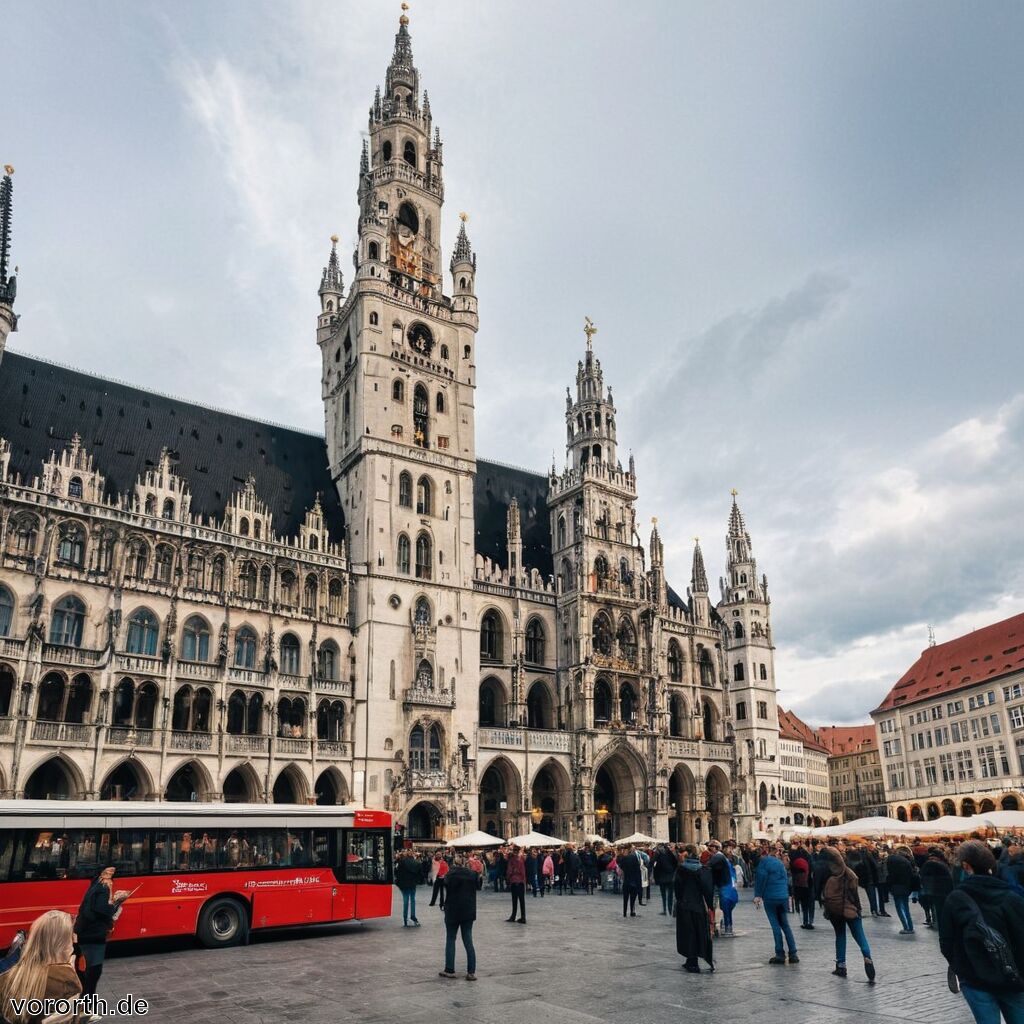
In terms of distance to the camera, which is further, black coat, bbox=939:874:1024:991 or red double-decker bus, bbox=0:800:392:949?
red double-decker bus, bbox=0:800:392:949

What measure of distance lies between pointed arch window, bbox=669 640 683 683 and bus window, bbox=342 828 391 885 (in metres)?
44.5

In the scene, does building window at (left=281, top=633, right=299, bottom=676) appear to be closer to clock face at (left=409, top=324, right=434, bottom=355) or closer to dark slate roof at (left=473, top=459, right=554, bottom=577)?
dark slate roof at (left=473, top=459, right=554, bottom=577)

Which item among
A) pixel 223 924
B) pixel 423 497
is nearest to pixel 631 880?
pixel 223 924

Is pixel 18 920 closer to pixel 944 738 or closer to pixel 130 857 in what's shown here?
pixel 130 857

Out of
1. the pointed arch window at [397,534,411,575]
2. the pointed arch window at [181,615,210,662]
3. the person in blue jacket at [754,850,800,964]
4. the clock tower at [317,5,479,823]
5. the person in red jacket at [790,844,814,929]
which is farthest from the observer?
the pointed arch window at [397,534,411,575]

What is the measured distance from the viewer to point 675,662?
64.9 meters

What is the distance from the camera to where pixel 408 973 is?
602 inches

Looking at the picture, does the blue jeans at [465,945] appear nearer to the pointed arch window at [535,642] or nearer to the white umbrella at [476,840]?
the white umbrella at [476,840]

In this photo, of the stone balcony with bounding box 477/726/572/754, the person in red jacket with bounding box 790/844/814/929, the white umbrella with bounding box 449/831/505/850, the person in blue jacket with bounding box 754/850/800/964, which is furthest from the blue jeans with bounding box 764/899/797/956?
the stone balcony with bounding box 477/726/572/754

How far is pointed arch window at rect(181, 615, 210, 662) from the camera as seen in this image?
143 feet

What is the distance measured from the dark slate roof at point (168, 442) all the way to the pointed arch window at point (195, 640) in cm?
631

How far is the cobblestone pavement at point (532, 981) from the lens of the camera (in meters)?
11.8

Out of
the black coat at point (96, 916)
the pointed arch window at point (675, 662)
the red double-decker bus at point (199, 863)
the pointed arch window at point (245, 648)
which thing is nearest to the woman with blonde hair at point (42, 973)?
the black coat at point (96, 916)

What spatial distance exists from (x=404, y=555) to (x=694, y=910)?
39.2 meters
